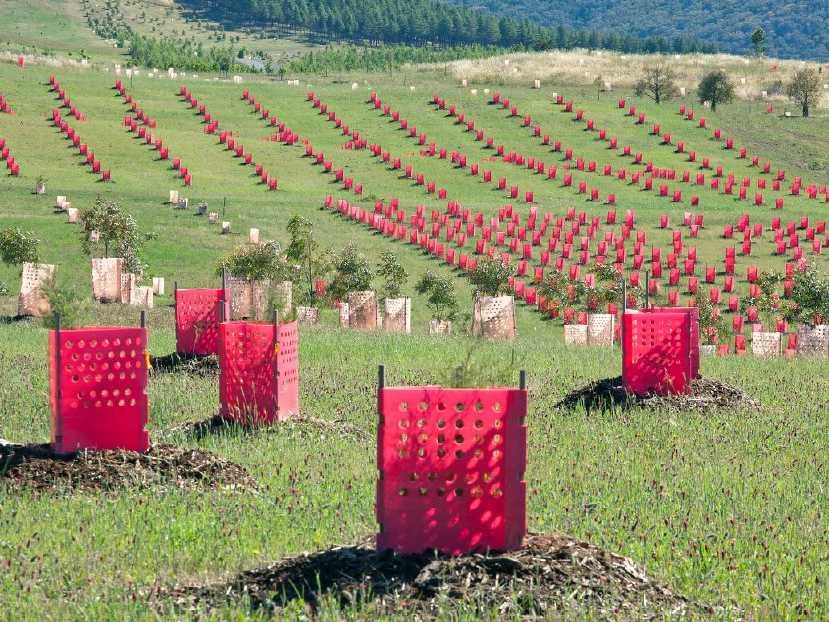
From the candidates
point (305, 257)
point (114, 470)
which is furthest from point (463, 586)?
point (305, 257)

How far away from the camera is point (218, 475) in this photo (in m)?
15.0

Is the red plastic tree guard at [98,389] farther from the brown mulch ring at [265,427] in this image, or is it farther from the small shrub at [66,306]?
the brown mulch ring at [265,427]

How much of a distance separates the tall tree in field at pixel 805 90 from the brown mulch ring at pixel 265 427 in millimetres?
94504

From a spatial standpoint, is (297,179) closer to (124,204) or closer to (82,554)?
(124,204)

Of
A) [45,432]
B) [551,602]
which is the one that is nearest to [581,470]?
[551,602]

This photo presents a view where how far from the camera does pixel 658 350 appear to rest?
855 inches

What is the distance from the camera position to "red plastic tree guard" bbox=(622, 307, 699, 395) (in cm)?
2150

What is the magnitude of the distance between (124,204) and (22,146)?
18.0m

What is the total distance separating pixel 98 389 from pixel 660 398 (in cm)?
923

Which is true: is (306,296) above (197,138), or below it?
below

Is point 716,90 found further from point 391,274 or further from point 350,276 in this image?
point 350,276

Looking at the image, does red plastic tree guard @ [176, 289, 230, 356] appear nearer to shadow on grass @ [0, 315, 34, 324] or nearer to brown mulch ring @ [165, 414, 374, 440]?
brown mulch ring @ [165, 414, 374, 440]

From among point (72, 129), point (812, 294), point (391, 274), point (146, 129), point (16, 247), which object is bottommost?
point (812, 294)

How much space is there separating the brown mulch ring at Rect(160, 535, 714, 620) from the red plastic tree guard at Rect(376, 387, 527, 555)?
0.18 metres
